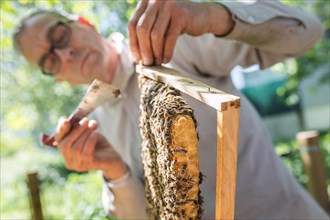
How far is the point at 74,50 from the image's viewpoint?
1932 mm

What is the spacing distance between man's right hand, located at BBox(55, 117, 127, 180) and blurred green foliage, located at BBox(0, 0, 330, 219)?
1.15 meters

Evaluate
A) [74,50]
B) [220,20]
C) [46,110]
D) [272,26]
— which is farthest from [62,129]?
[46,110]

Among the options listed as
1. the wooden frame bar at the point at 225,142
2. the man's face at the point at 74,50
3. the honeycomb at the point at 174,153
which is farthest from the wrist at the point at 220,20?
the man's face at the point at 74,50

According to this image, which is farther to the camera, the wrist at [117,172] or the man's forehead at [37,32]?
the man's forehead at [37,32]

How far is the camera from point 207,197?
1.57m

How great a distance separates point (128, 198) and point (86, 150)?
284 millimetres

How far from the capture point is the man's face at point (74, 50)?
6.05ft

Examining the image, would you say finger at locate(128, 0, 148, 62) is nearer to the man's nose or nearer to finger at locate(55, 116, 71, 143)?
finger at locate(55, 116, 71, 143)

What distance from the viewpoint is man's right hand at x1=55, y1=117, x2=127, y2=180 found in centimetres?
163

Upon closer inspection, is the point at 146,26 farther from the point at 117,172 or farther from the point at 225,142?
the point at 117,172

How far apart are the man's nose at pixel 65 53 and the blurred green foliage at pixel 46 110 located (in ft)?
3.73

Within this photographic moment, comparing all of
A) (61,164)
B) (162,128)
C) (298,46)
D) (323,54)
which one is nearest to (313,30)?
(298,46)

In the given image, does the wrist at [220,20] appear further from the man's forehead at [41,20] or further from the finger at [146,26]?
the man's forehead at [41,20]

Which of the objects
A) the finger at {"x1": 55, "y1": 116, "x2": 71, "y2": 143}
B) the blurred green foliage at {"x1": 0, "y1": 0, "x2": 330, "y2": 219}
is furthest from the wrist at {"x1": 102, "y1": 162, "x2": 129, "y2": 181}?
the blurred green foliage at {"x1": 0, "y1": 0, "x2": 330, "y2": 219}
